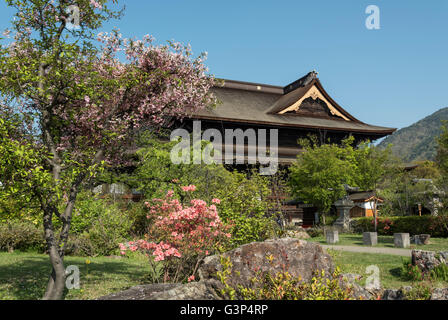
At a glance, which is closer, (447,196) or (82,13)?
(82,13)

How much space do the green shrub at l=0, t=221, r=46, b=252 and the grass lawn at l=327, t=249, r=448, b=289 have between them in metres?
11.4

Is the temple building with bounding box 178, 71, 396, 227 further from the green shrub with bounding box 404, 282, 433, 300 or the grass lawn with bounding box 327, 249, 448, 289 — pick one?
the green shrub with bounding box 404, 282, 433, 300

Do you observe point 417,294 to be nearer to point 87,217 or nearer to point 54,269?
point 54,269

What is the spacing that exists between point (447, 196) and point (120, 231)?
1585 centimetres

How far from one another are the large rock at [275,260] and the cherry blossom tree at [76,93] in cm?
281

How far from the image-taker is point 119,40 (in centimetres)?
751

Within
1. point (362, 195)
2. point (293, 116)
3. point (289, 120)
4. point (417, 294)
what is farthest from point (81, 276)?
point (362, 195)

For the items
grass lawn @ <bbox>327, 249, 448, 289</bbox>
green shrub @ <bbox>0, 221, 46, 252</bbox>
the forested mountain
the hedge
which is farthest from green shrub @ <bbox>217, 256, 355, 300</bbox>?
the forested mountain

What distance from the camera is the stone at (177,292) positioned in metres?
4.06

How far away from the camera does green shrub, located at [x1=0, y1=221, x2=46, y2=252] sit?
44.8 feet

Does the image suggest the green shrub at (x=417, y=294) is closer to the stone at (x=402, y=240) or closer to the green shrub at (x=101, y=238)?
the stone at (x=402, y=240)

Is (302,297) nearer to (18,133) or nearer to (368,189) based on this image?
(18,133)

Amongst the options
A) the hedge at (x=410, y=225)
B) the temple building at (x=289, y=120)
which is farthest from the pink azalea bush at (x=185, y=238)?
the temple building at (x=289, y=120)
